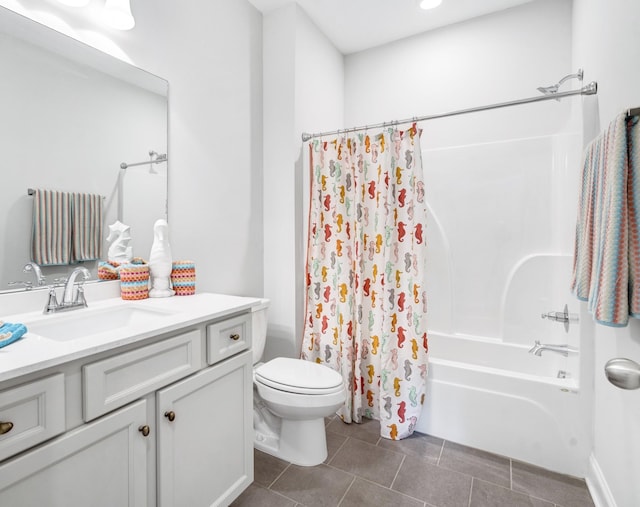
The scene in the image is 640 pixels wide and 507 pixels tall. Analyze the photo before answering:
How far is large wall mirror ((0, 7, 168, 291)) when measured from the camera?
1147 mm

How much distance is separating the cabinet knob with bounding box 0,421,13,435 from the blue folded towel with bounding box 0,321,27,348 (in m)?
0.23

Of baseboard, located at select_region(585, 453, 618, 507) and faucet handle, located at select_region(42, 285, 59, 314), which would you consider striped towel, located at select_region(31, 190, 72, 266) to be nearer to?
faucet handle, located at select_region(42, 285, 59, 314)

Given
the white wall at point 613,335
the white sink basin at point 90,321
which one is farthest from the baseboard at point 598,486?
the white sink basin at point 90,321

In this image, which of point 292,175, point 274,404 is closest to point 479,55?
point 292,175

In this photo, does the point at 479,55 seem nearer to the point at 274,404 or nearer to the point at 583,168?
the point at 583,168

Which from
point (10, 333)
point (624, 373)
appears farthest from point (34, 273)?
point (624, 373)

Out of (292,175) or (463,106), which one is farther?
(463,106)

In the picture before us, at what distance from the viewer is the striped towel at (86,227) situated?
4.34ft

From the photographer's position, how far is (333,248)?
2.15 m

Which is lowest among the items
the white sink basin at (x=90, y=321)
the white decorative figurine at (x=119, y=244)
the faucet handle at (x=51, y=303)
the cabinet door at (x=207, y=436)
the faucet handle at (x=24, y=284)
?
the cabinet door at (x=207, y=436)

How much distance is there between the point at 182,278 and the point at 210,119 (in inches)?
36.6

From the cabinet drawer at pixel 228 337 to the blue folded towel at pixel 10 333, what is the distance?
0.52 m

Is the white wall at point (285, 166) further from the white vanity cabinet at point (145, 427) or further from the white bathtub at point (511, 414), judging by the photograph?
the white bathtub at point (511, 414)

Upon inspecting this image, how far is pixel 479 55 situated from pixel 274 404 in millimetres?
2682
